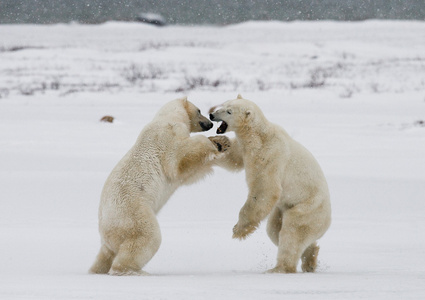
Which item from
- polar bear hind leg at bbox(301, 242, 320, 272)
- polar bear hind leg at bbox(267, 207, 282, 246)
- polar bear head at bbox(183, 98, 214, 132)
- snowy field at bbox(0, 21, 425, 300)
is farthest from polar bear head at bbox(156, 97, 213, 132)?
polar bear hind leg at bbox(301, 242, 320, 272)

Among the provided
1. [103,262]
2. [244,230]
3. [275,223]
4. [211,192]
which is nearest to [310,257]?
[275,223]

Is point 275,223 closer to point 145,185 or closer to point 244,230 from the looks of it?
point 244,230

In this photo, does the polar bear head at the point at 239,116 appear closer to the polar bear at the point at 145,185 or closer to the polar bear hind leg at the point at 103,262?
the polar bear at the point at 145,185

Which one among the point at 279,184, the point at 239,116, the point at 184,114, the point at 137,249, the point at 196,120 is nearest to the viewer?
the point at 137,249

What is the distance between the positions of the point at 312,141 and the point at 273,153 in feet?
21.9

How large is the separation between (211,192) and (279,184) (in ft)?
10.2

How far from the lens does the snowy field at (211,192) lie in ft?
11.1

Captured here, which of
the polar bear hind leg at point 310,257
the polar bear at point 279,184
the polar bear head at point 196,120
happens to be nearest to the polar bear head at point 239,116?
the polar bear at point 279,184

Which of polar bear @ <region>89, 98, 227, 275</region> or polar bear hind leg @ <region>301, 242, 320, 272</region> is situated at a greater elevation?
polar bear @ <region>89, 98, 227, 275</region>

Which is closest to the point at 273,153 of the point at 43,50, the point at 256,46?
the point at 43,50

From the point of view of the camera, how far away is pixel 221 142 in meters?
4.61

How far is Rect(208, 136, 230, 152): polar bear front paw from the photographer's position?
4.59 metres

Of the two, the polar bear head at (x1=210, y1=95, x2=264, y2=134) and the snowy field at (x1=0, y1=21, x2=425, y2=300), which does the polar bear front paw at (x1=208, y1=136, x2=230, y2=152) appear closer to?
the polar bear head at (x1=210, y1=95, x2=264, y2=134)

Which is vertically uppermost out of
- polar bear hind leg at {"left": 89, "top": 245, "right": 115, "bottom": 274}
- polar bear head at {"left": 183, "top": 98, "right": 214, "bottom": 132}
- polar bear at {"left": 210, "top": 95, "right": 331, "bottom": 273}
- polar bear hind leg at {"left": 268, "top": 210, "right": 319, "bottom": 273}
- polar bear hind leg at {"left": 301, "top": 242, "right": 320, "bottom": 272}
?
polar bear head at {"left": 183, "top": 98, "right": 214, "bottom": 132}
